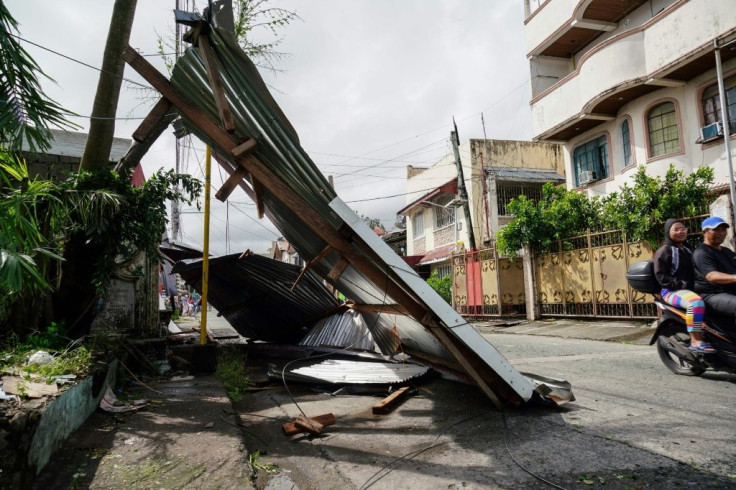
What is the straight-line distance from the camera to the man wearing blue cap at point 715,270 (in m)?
4.26

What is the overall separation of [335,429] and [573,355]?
479cm

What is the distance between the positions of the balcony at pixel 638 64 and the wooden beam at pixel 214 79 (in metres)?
10.8

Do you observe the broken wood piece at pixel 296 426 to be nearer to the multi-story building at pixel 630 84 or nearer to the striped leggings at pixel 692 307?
the striped leggings at pixel 692 307

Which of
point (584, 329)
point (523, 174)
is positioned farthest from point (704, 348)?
point (523, 174)

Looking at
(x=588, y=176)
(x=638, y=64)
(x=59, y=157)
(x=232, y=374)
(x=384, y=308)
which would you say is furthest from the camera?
(x=588, y=176)

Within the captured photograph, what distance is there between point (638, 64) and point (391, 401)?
11863 millimetres

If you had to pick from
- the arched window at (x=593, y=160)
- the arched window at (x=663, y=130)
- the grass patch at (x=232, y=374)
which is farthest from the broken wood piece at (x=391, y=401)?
the arched window at (x=593, y=160)

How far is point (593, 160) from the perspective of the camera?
14.4 metres

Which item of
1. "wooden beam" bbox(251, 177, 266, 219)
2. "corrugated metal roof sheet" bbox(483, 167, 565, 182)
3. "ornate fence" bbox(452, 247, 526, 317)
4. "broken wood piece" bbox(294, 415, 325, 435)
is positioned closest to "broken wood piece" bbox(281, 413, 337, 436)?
"broken wood piece" bbox(294, 415, 325, 435)

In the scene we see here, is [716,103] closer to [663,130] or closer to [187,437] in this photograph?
[663,130]

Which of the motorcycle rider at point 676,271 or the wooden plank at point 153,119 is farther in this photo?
the motorcycle rider at point 676,271

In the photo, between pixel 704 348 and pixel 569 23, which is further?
pixel 569 23

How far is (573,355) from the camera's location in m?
6.93

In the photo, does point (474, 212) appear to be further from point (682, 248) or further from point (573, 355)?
point (682, 248)
